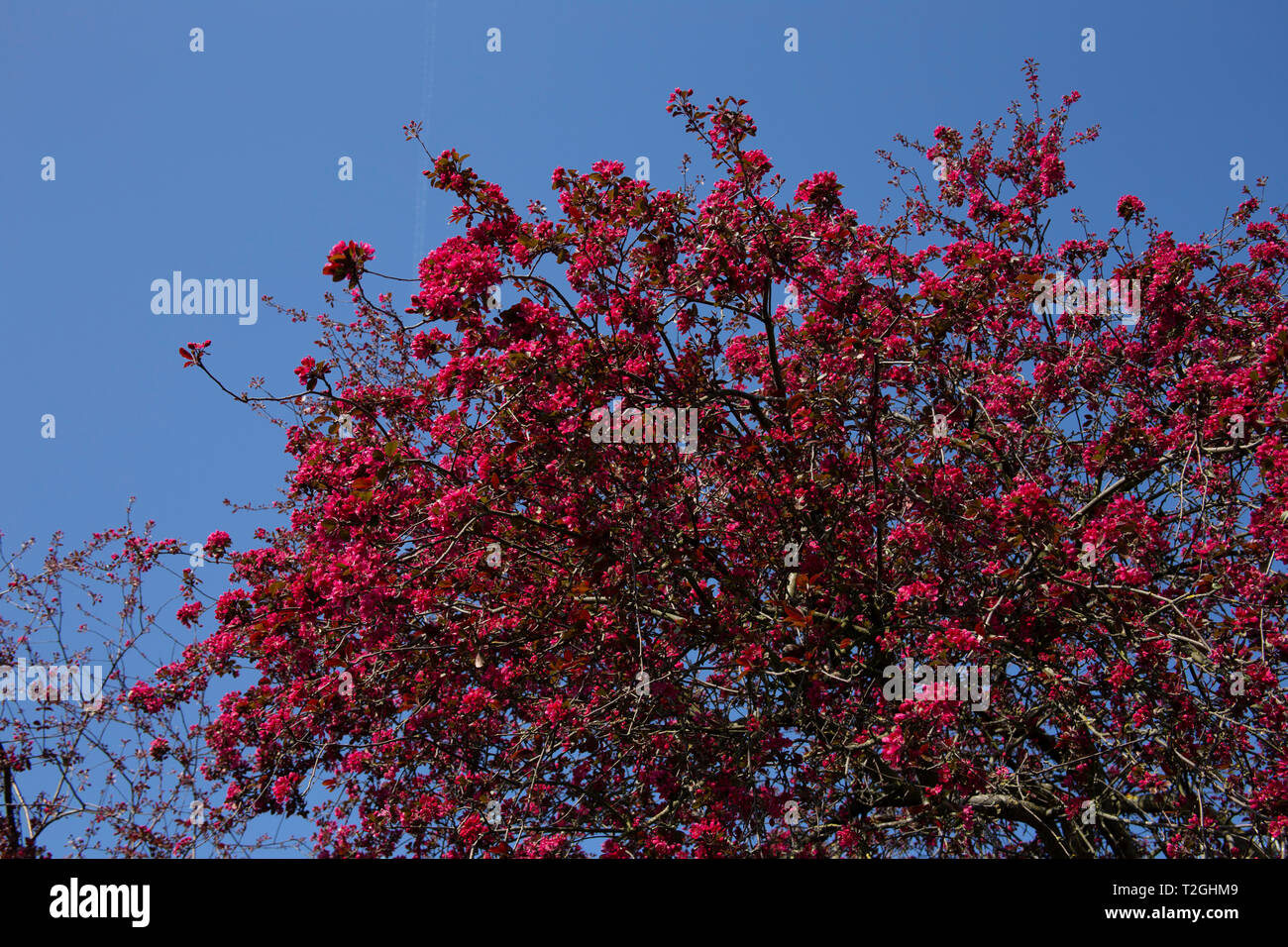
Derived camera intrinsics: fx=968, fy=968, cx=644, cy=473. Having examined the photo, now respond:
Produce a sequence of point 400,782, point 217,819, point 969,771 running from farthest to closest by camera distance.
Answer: point 400,782
point 217,819
point 969,771

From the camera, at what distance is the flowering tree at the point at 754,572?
5473 mm

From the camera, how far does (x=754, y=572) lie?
20.8 feet

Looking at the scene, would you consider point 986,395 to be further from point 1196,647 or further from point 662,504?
point 662,504

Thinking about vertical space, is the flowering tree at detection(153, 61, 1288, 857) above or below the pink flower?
below

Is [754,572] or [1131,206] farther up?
[1131,206]

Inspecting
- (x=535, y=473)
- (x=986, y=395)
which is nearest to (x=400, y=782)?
(x=535, y=473)

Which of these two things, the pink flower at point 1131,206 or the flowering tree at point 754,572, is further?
the pink flower at point 1131,206

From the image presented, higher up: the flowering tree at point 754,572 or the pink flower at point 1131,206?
the pink flower at point 1131,206

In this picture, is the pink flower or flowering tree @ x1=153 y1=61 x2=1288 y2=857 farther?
the pink flower

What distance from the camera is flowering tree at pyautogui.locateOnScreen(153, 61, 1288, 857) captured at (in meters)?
5.47

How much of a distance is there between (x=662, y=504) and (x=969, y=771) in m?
2.32

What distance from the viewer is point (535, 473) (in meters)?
5.86
